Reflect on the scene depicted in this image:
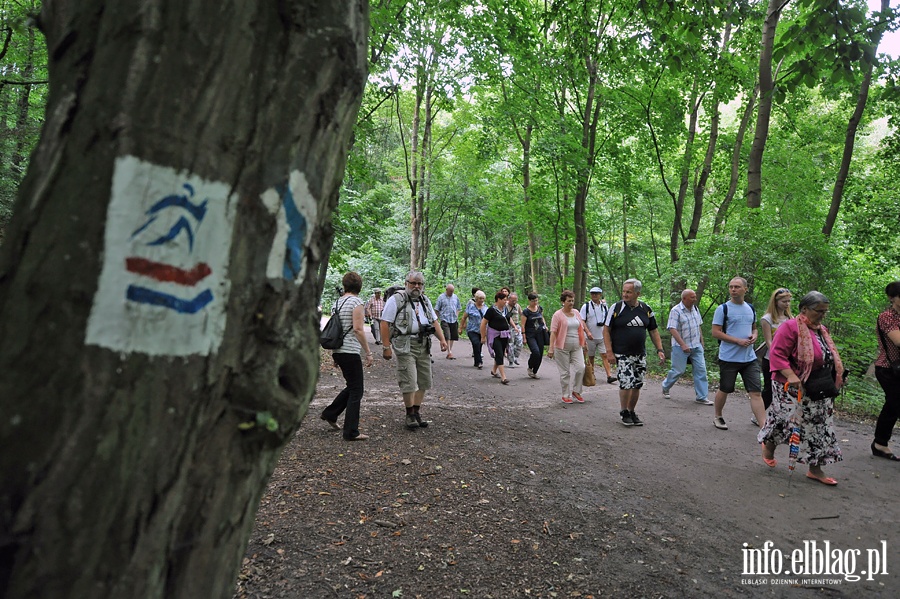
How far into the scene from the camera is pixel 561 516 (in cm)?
439

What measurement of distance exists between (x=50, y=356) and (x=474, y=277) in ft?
91.1

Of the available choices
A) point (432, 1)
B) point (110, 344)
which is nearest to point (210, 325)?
point (110, 344)

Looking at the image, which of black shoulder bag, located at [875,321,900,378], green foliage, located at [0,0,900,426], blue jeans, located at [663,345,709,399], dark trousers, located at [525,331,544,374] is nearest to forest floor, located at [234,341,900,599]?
black shoulder bag, located at [875,321,900,378]

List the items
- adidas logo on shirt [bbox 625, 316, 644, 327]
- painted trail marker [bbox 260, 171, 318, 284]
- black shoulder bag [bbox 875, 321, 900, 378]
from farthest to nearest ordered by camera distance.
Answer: adidas logo on shirt [bbox 625, 316, 644, 327], black shoulder bag [bbox 875, 321, 900, 378], painted trail marker [bbox 260, 171, 318, 284]

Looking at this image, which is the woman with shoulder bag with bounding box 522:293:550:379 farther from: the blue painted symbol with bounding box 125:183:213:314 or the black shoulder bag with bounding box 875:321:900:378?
the blue painted symbol with bounding box 125:183:213:314

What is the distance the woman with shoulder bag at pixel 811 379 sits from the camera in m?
5.13

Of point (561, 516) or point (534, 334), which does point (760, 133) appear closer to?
point (534, 334)

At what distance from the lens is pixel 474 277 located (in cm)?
2862

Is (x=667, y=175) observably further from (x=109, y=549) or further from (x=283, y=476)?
(x=109, y=549)

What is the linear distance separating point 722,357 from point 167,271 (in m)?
7.64

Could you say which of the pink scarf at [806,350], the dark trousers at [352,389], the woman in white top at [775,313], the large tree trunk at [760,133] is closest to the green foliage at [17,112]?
the dark trousers at [352,389]

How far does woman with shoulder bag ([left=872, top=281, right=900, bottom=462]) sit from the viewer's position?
5.89 meters

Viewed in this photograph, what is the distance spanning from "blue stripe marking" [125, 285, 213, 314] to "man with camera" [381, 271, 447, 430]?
5.51 m


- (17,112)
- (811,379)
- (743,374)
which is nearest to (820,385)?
(811,379)
